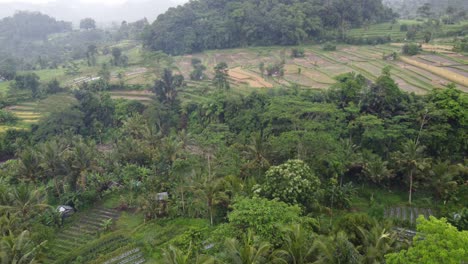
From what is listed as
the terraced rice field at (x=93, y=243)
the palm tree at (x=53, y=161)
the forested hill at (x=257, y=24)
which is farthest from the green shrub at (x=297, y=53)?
the palm tree at (x=53, y=161)

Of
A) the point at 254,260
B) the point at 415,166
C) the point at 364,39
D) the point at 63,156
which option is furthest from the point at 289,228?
the point at 364,39

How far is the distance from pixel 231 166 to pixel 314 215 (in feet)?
19.3

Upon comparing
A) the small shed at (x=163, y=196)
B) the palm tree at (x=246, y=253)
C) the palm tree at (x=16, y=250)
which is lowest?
the small shed at (x=163, y=196)

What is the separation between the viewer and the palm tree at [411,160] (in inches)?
768

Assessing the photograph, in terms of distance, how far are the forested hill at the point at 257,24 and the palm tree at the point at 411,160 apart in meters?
32.7

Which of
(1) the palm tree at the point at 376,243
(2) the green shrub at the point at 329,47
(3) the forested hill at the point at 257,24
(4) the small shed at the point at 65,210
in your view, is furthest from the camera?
(3) the forested hill at the point at 257,24

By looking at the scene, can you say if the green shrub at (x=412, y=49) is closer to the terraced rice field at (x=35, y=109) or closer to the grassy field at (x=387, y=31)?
the grassy field at (x=387, y=31)

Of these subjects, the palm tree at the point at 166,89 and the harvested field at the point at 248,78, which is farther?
the harvested field at the point at 248,78

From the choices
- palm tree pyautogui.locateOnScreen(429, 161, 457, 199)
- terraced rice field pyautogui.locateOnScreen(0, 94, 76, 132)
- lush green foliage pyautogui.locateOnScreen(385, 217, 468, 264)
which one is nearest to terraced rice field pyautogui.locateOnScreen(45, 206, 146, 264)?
lush green foliage pyautogui.locateOnScreen(385, 217, 468, 264)

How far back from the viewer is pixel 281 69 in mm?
37375

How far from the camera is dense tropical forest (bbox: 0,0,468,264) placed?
13.3 metres

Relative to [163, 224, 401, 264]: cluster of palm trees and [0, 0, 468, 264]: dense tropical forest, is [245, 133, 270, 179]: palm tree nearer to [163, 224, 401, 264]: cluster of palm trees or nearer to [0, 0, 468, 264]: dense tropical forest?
[0, 0, 468, 264]: dense tropical forest

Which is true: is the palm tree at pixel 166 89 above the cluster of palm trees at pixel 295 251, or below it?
above

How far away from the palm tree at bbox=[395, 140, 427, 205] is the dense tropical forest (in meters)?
0.10
